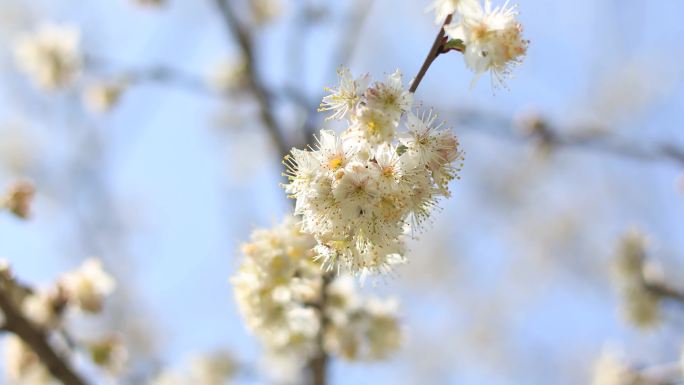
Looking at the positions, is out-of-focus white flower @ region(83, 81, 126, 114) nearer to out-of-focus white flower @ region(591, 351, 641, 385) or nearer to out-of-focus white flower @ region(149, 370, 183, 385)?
out-of-focus white flower @ region(149, 370, 183, 385)

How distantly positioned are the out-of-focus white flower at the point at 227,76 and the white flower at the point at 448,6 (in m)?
3.22

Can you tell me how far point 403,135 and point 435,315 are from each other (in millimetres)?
9221

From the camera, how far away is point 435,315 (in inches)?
411

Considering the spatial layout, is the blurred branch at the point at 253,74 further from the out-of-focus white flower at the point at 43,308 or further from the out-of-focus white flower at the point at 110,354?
the out-of-focus white flower at the point at 43,308

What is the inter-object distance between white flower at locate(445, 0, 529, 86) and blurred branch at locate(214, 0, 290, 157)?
2.27 m

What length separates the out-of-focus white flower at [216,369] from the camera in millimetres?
4406

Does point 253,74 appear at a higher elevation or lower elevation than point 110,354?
higher

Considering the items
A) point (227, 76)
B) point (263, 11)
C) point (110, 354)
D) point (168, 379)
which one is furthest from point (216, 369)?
point (263, 11)

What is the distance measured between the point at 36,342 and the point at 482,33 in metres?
1.89

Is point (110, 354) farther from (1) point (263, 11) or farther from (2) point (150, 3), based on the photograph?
(1) point (263, 11)

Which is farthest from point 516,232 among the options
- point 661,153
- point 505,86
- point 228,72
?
point 505,86

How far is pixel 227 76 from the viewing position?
5.26 m

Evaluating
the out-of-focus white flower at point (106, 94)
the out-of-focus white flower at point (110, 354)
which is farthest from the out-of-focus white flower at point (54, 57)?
the out-of-focus white flower at point (110, 354)

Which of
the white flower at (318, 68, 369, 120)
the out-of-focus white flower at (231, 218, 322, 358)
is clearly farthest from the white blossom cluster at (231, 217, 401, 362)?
the white flower at (318, 68, 369, 120)
